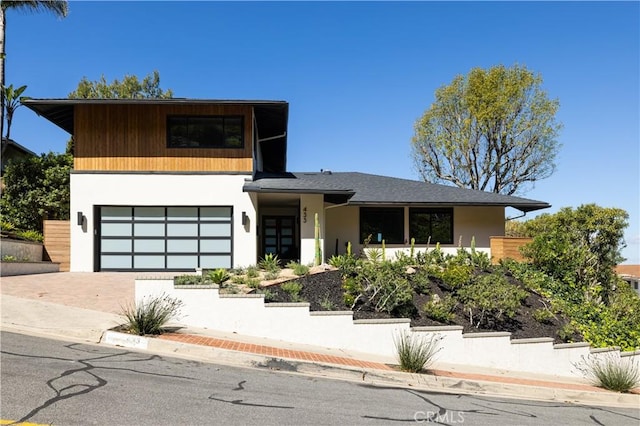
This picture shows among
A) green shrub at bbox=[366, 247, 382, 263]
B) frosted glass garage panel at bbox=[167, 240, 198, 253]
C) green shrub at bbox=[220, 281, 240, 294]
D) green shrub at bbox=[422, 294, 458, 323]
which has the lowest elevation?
green shrub at bbox=[422, 294, 458, 323]

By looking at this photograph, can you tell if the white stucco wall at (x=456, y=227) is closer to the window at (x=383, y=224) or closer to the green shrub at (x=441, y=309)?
the window at (x=383, y=224)

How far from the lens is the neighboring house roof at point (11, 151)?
2535 cm

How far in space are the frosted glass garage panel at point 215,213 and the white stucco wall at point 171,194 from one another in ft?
0.87

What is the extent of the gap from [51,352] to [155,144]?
36.4 ft

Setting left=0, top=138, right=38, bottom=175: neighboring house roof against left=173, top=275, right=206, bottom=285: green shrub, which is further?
left=0, top=138, right=38, bottom=175: neighboring house roof

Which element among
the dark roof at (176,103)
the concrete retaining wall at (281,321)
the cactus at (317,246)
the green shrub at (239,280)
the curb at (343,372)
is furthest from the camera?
the dark roof at (176,103)

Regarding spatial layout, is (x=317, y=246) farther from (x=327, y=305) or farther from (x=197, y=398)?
(x=197, y=398)

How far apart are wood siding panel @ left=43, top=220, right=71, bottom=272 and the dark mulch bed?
31.2ft

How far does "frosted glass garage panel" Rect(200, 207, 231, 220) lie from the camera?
17.6 metres

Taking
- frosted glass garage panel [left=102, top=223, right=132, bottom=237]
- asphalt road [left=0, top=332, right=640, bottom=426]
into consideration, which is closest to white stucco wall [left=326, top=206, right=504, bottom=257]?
frosted glass garage panel [left=102, top=223, right=132, bottom=237]

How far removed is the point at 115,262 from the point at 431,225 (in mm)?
13189

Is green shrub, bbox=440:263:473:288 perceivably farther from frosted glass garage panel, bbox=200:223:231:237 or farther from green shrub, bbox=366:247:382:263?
frosted glass garage panel, bbox=200:223:231:237

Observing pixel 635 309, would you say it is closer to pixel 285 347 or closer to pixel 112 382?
pixel 285 347

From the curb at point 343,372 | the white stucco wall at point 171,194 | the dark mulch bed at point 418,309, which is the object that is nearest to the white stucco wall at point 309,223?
the white stucco wall at point 171,194
